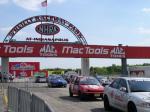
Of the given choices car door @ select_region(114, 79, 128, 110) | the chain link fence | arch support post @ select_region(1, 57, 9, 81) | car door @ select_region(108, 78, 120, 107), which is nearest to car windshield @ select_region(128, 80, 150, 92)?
car door @ select_region(114, 79, 128, 110)

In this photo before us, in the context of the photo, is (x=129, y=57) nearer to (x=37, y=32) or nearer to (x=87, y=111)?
(x=37, y=32)

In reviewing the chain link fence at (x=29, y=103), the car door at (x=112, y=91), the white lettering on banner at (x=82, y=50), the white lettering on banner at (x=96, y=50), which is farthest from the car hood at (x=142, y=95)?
the white lettering on banner at (x=96, y=50)

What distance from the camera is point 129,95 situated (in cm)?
1627

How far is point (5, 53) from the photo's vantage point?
2222 inches

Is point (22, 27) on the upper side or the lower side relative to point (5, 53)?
upper

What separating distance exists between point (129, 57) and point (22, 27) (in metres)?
15.3

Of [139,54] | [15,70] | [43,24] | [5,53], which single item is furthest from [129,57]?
[15,70]

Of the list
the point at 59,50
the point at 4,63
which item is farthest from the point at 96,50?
the point at 4,63

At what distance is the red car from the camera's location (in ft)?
84.7

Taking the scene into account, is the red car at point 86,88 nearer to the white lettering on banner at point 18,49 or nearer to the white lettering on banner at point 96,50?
the white lettering on banner at point 18,49

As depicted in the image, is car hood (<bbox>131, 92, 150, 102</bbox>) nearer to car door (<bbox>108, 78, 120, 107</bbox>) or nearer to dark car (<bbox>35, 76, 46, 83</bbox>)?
car door (<bbox>108, 78, 120, 107</bbox>)

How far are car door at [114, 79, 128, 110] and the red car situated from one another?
7.88 metres

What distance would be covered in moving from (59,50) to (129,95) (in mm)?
41864

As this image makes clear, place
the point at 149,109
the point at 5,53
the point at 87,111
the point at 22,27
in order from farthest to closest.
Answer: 1. the point at 22,27
2. the point at 5,53
3. the point at 87,111
4. the point at 149,109
